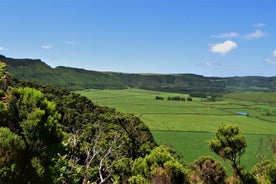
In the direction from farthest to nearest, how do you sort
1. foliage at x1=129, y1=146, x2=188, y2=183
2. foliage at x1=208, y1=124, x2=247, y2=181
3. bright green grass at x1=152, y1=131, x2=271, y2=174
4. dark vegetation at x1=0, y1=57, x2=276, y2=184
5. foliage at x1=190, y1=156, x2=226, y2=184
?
bright green grass at x1=152, y1=131, x2=271, y2=174
foliage at x1=190, y1=156, x2=226, y2=184
foliage at x1=208, y1=124, x2=247, y2=181
foliage at x1=129, y1=146, x2=188, y2=183
dark vegetation at x1=0, y1=57, x2=276, y2=184

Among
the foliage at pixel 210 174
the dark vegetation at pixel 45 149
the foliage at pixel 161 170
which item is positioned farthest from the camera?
the foliage at pixel 210 174

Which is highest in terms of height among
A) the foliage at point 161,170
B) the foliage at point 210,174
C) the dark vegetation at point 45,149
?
the dark vegetation at point 45,149

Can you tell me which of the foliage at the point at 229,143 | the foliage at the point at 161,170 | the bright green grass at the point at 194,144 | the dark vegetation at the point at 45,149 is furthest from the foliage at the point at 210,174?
the bright green grass at the point at 194,144

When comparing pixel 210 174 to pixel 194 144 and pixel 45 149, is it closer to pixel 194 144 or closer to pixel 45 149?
pixel 45 149

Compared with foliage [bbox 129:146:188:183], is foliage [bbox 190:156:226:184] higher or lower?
lower

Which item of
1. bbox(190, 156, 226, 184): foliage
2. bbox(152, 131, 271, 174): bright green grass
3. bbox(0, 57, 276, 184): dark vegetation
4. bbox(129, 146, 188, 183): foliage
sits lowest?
bbox(152, 131, 271, 174): bright green grass

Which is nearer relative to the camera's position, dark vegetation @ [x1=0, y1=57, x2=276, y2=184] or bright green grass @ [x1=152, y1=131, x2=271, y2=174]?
dark vegetation @ [x1=0, y1=57, x2=276, y2=184]

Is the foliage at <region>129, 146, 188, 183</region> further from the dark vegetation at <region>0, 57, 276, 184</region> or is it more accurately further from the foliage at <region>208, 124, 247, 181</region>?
the foliage at <region>208, 124, 247, 181</region>

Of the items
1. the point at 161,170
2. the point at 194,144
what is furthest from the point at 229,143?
the point at 194,144

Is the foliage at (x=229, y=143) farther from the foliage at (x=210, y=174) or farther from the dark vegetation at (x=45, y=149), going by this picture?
the foliage at (x=210, y=174)

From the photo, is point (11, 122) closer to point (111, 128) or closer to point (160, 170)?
point (160, 170)

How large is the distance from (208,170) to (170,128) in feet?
248

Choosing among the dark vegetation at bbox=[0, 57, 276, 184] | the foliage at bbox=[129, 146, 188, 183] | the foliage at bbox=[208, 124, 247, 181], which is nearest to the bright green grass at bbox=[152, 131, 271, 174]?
the foliage at bbox=[208, 124, 247, 181]

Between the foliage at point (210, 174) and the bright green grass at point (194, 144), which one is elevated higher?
the foliage at point (210, 174)
